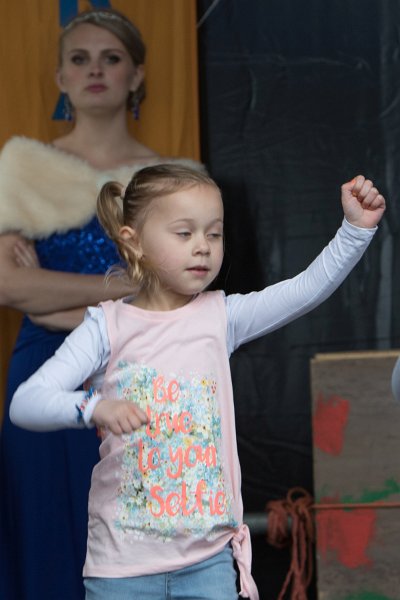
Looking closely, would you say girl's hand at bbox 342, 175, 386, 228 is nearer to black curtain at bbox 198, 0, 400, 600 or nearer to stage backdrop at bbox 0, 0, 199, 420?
black curtain at bbox 198, 0, 400, 600

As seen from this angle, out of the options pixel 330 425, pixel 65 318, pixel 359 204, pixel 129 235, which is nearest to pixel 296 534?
pixel 330 425

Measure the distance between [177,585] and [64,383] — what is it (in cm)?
43

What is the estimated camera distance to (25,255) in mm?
3469

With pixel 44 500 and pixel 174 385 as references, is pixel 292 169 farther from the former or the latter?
pixel 174 385

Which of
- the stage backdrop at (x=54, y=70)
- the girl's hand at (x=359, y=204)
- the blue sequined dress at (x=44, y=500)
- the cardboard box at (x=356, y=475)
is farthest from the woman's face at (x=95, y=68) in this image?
the girl's hand at (x=359, y=204)

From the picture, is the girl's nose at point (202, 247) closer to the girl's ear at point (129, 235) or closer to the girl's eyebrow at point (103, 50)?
the girl's ear at point (129, 235)

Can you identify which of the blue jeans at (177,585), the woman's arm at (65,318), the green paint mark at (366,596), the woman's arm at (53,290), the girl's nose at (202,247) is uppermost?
the girl's nose at (202,247)

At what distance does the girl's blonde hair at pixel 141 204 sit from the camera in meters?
2.49

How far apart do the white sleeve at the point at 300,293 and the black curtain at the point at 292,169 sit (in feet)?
3.89

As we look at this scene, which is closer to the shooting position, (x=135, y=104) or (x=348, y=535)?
(x=348, y=535)

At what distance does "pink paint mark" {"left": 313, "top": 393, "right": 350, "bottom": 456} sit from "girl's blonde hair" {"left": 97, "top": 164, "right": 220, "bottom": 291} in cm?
98

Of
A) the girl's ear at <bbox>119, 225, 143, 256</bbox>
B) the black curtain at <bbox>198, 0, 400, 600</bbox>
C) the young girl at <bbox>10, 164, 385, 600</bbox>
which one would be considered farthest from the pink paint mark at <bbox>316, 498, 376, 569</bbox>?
the girl's ear at <bbox>119, 225, 143, 256</bbox>

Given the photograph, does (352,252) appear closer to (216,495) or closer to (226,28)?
(216,495)

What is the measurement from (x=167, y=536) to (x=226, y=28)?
6.14 feet
